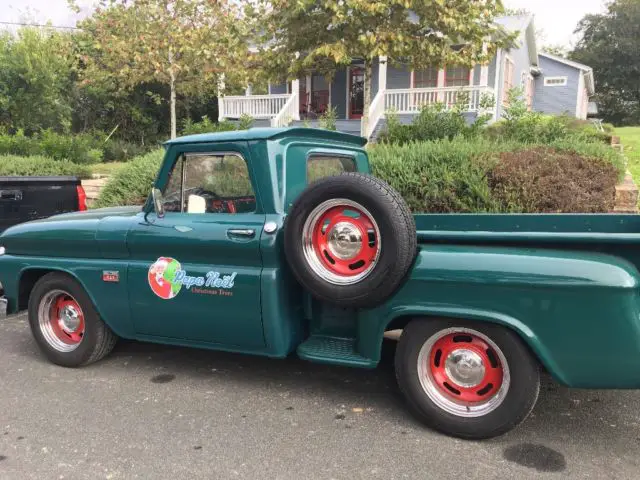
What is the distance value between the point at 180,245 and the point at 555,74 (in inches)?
1225

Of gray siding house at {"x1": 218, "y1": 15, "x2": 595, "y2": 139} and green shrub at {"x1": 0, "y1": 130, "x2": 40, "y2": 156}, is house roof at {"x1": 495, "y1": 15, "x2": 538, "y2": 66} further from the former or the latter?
green shrub at {"x1": 0, "y1": 130, "x2": 40, "y2": 156}

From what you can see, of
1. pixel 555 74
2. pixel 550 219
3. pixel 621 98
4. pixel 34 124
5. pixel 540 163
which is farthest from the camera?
pixel 621 98

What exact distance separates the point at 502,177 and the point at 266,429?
4.70 metres

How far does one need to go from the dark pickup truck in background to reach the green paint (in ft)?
5.61

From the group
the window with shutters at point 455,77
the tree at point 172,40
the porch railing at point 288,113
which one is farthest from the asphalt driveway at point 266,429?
the window with shutters at point 455,77

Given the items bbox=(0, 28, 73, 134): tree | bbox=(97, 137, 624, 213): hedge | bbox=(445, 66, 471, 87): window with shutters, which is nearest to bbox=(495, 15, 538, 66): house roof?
bbox=(445, 66, 471, 87): window with shutters

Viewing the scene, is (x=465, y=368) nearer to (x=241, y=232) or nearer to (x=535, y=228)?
(x=535, y=228)

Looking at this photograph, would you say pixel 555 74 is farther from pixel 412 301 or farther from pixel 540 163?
pixel 412 301

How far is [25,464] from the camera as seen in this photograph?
2.99m

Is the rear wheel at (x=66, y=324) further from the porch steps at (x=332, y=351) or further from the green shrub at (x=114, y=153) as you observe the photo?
the green shrub at (x=114, y=153)

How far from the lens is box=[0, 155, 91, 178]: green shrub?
11.9m

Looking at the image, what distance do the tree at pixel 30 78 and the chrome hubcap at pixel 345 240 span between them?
61.4 feet

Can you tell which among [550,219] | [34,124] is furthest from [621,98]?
[550,219]

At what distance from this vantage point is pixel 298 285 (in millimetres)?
3592
